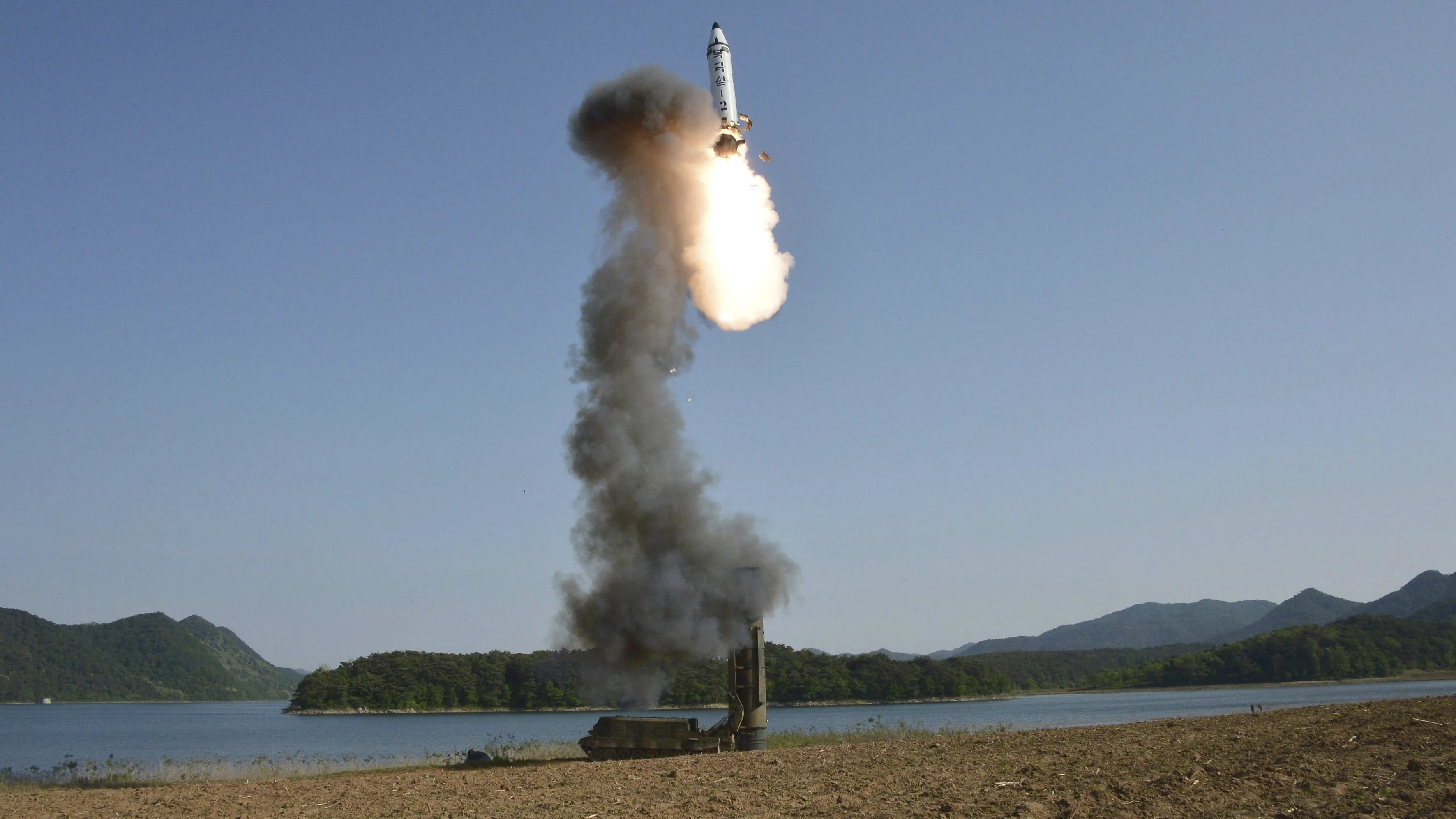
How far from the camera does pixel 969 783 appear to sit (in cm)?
1823

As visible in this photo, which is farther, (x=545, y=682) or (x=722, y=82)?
(x=545, y=682)

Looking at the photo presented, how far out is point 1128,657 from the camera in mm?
192500

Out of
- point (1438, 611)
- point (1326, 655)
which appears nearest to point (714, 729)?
point (1326, 655)

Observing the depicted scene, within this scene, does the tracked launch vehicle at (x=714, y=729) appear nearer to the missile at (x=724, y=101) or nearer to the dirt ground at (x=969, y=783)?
the dirt ground at (x=969, y=783)

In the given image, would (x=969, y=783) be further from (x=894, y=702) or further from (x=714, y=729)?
(x=894, y=702)

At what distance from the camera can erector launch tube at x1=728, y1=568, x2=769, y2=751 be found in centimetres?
2844

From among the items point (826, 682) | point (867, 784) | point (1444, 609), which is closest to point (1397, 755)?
point (867, 784)

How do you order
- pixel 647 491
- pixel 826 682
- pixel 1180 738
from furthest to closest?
pixel 826 682 → pixel 647 491 → pixel 1180 738

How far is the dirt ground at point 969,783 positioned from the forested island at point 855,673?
72.4m

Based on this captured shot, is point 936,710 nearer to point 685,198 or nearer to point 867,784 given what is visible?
point 685,198

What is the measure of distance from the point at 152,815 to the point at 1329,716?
25836 millimetres

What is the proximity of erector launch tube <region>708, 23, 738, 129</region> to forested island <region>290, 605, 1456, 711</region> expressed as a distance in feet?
231

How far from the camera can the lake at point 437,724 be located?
51.2 metres

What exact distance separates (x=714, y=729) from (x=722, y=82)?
64.9 feet
